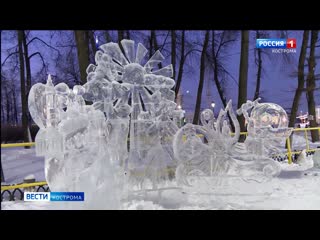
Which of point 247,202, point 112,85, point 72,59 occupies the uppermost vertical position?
point 72,59

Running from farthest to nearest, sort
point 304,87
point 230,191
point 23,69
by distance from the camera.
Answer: point 304,87
point 23,69
point 230,191

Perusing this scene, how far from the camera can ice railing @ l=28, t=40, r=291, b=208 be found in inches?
118

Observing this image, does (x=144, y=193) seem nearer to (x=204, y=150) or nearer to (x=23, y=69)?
(x=204, y=150)

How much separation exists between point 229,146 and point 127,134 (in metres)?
1.17

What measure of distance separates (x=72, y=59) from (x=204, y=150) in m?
3.40

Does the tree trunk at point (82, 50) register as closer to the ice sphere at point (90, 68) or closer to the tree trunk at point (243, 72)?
the ice sphere at point (90, 68)

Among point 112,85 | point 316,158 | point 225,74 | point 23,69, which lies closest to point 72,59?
point 23,69

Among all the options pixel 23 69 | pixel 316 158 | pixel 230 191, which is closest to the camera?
pixel 230 191

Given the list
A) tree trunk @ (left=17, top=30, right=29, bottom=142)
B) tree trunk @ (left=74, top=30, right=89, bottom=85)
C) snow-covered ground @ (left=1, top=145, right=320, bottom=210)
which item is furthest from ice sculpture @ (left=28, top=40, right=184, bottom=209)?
tree trunk @ (left=17, top=30, right=29, bottom=142)

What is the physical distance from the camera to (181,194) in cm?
355

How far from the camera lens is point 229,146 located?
11.9 feet

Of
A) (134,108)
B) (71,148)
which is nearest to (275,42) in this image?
(134,108)

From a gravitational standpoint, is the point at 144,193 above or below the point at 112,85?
below

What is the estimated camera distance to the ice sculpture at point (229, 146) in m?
3.49
